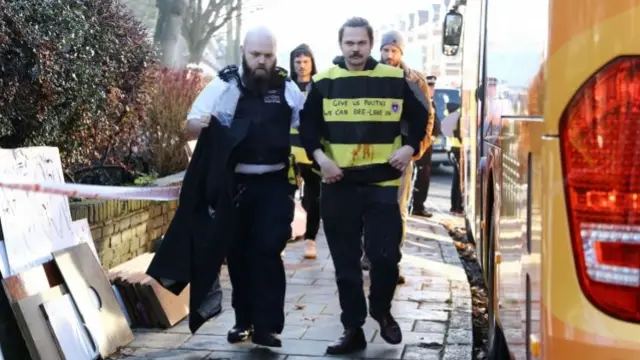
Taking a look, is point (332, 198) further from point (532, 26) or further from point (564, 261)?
point (564, 261)

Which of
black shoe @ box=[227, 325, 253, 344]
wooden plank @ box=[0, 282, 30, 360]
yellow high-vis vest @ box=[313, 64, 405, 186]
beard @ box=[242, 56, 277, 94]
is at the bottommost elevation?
black shoe @ box=[227, 325, 253, 344]

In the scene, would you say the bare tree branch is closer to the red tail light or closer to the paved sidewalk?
the paved sidewalk

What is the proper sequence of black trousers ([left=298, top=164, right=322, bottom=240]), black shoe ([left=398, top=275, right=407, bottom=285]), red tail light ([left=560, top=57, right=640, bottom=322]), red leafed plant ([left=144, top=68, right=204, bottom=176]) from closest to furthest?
red tail light ([left=560, top=57, right=640, bottom=322]) → black shoe ([left=398, top=275, right=407, bottom=285]) → black trousers ([left=298, top=164, right=322, bottom=240]) → red leafed plant ([left=144, top=68, right=204, bottom=176])

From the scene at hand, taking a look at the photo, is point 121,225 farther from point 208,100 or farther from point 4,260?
point 4,260

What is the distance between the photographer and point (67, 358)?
4859mm

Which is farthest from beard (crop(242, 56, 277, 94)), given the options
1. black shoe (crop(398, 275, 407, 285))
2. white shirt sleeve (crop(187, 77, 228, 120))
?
black shoe (crop(398, 275, 407, 285))

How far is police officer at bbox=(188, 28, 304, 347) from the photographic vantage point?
545 centimetres

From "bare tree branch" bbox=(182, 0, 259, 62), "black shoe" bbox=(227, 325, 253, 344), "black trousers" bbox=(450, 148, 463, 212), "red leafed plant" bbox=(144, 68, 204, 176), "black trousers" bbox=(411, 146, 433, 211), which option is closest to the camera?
"black shoe" bbox=(227, 325, 253, 344)

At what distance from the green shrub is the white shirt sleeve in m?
1.00

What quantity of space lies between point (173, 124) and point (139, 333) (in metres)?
4.56

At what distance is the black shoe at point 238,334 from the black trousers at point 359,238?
66cm

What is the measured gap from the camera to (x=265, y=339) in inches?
216

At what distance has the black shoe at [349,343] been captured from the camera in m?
5.46

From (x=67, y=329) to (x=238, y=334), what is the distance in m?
1.15
